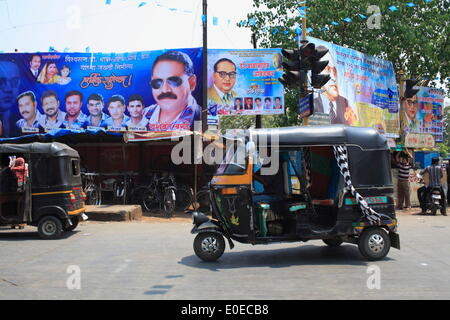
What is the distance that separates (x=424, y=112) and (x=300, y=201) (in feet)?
54.6

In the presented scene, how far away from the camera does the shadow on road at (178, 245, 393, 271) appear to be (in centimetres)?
754

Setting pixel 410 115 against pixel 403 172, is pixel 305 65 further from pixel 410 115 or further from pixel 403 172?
pixel 410 115

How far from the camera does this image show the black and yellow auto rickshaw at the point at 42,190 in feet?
34.9

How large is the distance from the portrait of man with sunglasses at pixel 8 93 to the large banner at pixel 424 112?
54.2 ft

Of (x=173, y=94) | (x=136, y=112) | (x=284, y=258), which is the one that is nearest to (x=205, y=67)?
(x=173, y=94)

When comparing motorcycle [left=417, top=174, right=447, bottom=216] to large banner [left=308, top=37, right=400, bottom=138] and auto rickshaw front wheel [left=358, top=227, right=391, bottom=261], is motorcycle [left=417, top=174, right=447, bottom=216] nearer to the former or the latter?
large banner [left=308, top=37, right=400, bottom=138]

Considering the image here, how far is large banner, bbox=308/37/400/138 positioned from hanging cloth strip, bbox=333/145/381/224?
9577 mm

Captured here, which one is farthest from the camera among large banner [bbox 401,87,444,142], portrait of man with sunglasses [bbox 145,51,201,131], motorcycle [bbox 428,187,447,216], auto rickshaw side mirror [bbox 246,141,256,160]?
large banner [bbox 401,87,444,142]

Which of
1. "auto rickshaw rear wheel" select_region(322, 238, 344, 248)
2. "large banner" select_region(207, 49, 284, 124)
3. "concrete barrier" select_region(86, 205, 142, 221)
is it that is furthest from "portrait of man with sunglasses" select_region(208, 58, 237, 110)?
"auto rickshaw rear wheel" select_region(322, 238, 344, 248)

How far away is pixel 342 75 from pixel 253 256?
482 inches

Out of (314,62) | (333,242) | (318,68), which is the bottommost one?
(333,242)

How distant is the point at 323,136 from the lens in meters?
7.66

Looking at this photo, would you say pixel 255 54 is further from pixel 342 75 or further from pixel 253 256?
pixel 253 256
